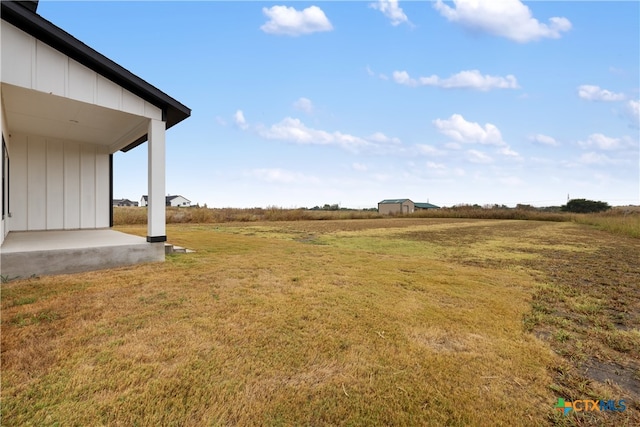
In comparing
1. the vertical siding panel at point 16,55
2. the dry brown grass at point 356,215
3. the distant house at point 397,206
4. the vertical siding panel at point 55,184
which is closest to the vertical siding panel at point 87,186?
the vertical siding panel at point 55,184

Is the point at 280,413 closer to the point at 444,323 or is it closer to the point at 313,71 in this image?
the point at 444,323

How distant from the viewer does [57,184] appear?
713 cm

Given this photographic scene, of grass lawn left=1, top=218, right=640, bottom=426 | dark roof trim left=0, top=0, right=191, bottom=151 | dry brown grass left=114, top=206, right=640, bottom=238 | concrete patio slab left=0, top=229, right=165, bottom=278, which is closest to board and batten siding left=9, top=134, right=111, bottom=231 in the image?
concrete patio slab left=0, top=229, right=165, bottom=278

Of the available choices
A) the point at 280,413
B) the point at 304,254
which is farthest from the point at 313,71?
the point at 280,413

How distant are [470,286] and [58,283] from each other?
5751 mm

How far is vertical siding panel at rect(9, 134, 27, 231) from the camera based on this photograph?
6559 mm

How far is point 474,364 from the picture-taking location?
2064 millimetres

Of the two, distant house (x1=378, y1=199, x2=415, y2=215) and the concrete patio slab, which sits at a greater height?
distant house (x1=378, y1=199, x2=415, y2=215)

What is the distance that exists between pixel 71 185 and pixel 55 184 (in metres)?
0.31

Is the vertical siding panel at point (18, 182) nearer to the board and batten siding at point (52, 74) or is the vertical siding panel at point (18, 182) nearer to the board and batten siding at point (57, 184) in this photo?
the board and batten siding at point (57, 184)

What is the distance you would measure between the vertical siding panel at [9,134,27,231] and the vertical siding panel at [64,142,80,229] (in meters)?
0.73

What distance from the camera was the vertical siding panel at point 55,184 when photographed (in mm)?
7020

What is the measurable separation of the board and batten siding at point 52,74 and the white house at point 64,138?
1 cm

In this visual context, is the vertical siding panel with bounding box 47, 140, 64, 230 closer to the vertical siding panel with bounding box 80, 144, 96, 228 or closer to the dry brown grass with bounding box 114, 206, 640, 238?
the vertical siding panel with bounding box 80, 144, 96, 228
